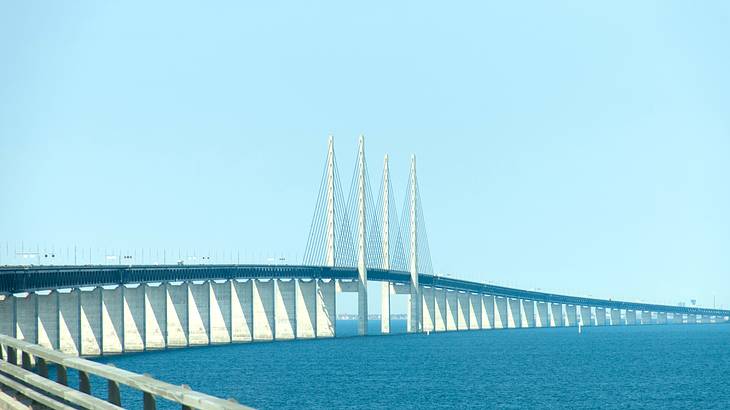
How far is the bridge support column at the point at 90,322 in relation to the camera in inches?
4934

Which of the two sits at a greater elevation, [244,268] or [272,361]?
[244,268]

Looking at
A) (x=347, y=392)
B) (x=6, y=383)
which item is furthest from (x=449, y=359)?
(x=6, y=383)

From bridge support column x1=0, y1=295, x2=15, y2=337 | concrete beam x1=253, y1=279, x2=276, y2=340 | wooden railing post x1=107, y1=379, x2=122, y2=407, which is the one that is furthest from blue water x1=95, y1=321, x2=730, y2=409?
wooden railing post x1=107, y1=379, x2=122, y2=407

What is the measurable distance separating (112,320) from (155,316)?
43.8 feet

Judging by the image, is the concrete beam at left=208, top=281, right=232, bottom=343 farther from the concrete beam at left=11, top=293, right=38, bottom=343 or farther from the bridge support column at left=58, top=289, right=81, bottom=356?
the concrete beam at left=11, top=293, right=38, bottom=343

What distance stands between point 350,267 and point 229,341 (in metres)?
34.3

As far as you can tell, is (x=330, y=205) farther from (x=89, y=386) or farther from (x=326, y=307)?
(x=89, y=386)

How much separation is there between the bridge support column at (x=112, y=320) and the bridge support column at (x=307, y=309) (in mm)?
50521

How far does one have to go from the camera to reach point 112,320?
437 feet

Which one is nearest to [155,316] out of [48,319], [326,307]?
[48,319]

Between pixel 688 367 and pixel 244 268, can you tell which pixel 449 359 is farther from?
pixel 244 268

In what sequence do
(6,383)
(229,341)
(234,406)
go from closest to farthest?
(234,406)
(6,383)
(229,341)

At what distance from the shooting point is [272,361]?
126 meters

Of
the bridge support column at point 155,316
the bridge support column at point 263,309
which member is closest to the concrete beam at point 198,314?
the bridge support column at point 155,316
